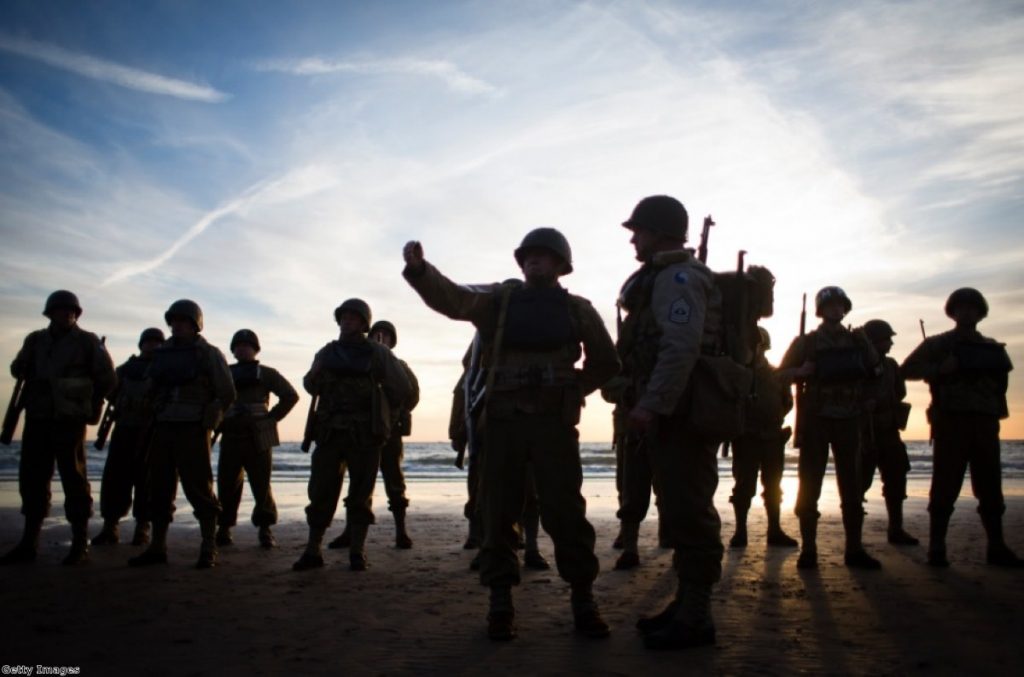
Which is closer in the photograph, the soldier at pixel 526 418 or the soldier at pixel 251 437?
the soldier at pixel 526 418

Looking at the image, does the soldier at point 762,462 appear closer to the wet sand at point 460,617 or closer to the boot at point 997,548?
the wet sand at point 460,617

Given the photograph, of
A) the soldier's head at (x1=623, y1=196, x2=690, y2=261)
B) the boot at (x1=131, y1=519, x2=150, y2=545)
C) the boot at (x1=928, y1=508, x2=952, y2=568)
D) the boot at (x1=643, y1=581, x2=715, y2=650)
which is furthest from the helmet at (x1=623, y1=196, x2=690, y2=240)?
the boot at (x1=131, y1=519, x2=150, y2=545)

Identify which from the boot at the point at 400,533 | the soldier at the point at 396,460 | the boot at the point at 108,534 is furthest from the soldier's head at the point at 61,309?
the boot at the point at 400,533

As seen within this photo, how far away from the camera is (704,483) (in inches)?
160

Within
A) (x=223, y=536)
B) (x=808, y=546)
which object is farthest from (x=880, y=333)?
(x=223, y=536)

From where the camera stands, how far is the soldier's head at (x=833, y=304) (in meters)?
6.72

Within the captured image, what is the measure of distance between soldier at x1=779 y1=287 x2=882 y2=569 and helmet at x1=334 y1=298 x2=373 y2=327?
4.15m

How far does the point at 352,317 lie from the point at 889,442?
6.42 m

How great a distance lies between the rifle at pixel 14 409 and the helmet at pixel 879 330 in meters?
9.42

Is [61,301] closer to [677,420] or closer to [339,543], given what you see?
[339,543]

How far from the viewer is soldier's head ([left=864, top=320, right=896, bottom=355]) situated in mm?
8836

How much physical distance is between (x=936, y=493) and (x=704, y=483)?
155 inches

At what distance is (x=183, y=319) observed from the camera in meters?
7.06

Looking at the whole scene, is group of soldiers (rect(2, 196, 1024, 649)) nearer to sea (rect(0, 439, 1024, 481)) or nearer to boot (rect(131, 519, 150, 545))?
boot (rect(131, 519, 150, 545))
